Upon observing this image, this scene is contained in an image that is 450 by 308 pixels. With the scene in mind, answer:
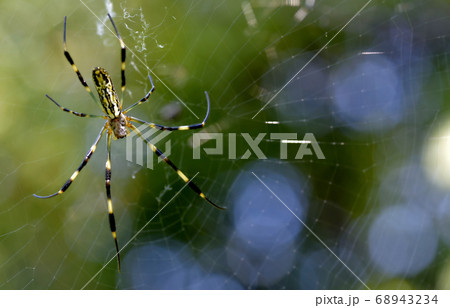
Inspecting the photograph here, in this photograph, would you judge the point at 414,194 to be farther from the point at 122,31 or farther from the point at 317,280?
the point at 122,31

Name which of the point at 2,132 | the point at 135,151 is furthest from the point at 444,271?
the point at 2,132
